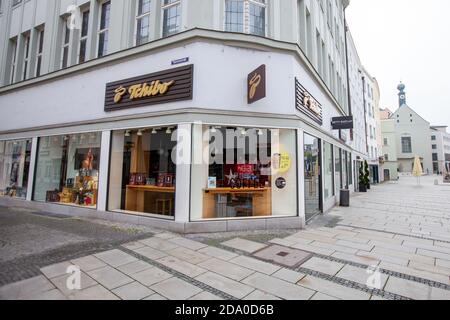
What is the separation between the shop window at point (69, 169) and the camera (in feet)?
30.5

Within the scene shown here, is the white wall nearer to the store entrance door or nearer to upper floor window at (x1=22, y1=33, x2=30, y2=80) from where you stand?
the store entrance door

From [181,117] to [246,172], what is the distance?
9.15 ft

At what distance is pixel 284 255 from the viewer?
5242mm

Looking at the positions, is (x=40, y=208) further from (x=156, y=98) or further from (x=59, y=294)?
(x=59, y=294)

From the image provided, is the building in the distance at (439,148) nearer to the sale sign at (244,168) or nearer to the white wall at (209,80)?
the white wall at (209,80)

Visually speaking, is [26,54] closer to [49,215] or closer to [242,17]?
[49,215]

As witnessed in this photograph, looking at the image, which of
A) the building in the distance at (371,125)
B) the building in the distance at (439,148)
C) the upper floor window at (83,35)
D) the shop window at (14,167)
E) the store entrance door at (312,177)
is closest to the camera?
the store entrance door at (312,177)

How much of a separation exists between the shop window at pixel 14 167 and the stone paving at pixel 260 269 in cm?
899

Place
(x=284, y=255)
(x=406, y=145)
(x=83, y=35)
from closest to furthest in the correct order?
(x=284, y=255)
(x=83, y=35)
(x=406, y=145)

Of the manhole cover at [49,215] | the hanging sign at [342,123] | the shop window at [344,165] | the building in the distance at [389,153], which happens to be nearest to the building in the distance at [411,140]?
the building in the distance at [389,153]

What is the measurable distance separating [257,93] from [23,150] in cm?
1144

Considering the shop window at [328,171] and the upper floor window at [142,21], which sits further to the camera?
the shop window at [328,171]

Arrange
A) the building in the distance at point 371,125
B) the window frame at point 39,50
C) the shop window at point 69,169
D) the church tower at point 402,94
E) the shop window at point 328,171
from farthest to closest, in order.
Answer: the church tower at point 402,94, the building in the distance at point 371,125, the window frame at point 39,50, the shop window at point 328,171, the shop window at point 69,169

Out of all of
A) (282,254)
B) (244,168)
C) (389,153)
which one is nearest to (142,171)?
(244,168)
